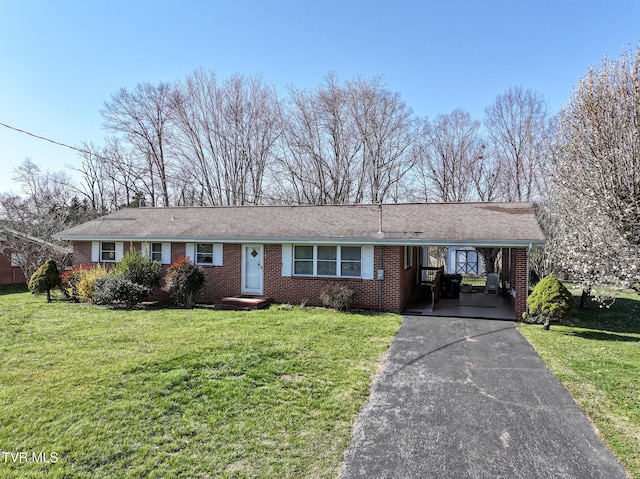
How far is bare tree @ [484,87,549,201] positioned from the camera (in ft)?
81.5

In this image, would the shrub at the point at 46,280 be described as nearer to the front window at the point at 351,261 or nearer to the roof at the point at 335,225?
the roof at the point at 335,225

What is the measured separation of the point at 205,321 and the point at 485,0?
12440mm

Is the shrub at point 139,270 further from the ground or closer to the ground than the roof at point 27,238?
closer to the ground

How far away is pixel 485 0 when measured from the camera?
440 inches

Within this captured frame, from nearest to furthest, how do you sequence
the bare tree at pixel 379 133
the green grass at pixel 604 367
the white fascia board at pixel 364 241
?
1. the green grass at pixel 604 367
2. the white fascia board at pixel 364 241
3. the bare tree at pixel 379 133

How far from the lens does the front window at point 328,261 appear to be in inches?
484

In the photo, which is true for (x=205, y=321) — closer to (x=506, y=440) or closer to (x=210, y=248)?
(x=210, y=248)

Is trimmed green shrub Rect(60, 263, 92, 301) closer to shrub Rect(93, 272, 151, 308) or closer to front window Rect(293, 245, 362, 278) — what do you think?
shrub Rect(93, 272, 151, 308)

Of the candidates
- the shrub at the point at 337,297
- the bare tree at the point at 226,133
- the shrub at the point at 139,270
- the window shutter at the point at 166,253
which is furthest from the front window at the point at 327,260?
the bare tree at the point at 226,133

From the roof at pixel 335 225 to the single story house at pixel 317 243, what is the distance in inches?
1.2

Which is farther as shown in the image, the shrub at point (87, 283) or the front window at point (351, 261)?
the shrub at point (87, 283)

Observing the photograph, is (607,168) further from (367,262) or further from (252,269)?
(252,269)

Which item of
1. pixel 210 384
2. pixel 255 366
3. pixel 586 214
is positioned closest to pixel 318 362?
pixel 255 366

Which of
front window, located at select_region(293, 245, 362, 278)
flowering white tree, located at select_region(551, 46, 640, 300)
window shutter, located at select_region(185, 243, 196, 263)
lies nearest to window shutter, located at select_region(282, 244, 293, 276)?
front window, located at select_region(293, 245, 362, 278)
